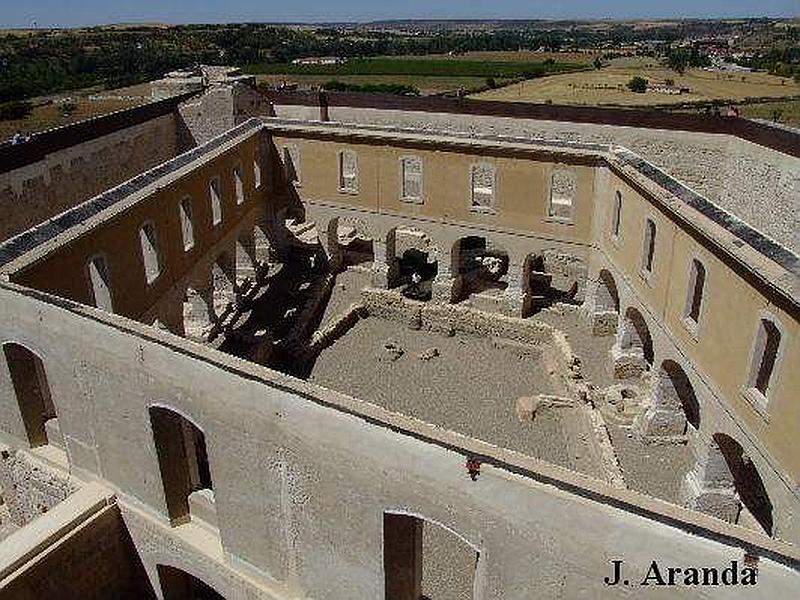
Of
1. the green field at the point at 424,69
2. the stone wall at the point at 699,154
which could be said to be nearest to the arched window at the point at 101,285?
the stone wall at the point at 699,154

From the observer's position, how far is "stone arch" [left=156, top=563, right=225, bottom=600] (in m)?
10.9

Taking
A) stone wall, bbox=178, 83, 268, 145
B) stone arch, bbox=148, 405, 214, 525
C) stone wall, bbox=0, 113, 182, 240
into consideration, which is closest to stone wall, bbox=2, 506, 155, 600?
stone arch, bbox=148, 405, 214, 525

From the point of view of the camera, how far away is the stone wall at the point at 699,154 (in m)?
17.9

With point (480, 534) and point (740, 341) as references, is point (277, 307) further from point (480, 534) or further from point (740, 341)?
point (480, 534)

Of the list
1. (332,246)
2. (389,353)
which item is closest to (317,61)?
(332,246)

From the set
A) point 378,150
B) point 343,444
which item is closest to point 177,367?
point 343,444

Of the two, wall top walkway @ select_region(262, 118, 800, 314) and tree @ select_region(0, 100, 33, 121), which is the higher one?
wall top walkway @ select_region(262, 118, 800, 314)

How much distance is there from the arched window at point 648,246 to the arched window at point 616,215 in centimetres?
213

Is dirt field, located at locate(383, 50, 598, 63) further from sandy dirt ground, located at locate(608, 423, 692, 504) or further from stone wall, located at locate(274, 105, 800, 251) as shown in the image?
sandy dirt ground, located at locate(608, 423, 692, 504)

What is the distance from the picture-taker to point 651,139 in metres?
21.9

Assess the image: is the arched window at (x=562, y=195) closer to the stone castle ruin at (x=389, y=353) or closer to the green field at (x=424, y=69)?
the stone castle ruin at (x=389, y=353)

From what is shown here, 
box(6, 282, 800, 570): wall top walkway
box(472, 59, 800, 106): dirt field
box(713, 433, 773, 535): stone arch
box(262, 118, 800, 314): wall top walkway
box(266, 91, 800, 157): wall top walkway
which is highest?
box(266, 91, 800, 157): wall top walkway

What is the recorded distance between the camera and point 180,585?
1130cm

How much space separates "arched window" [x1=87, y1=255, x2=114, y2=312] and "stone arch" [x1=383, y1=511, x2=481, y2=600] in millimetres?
8004
